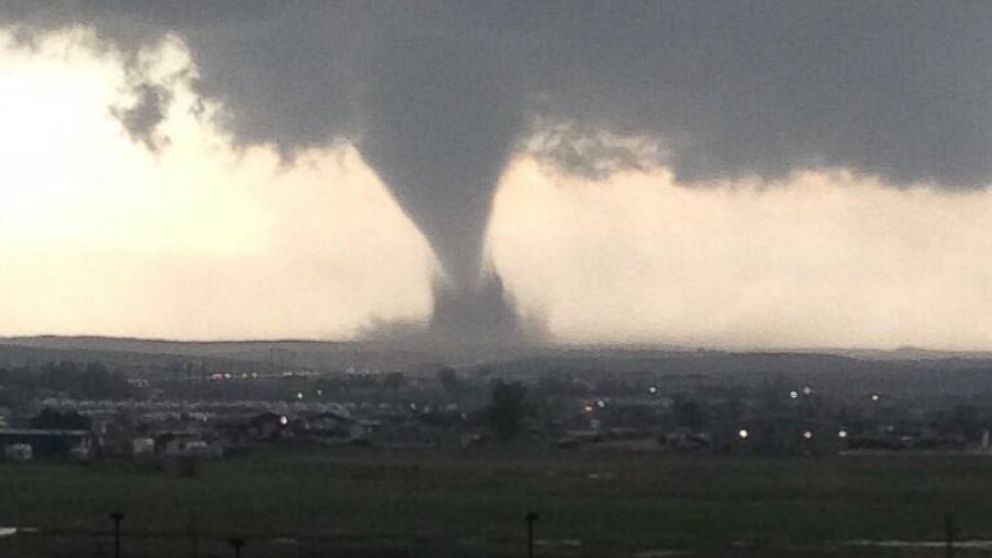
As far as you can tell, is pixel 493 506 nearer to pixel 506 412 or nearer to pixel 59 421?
pixel 59 421

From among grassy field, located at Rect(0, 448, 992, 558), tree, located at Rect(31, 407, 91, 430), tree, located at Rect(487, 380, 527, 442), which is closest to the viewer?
grassy field, located at Rect(0, 448, 992, 558)

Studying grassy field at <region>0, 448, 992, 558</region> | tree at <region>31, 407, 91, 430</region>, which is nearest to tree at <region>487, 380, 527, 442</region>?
tree at <region>31, 407, 91, 430</region>

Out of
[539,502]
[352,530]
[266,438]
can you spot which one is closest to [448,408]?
[266,438]

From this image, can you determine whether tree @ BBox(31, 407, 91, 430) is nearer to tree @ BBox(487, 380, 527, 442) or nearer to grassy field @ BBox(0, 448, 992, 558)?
tree @ BBox(487, 380, 527, 442)

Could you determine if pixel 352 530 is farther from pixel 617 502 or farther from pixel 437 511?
pixel 617 502

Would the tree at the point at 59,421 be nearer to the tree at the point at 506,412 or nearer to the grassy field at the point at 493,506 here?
the tree at the point at 506,412

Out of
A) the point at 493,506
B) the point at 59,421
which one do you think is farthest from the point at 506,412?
the point at 493,506
